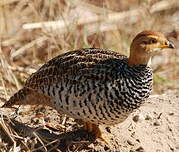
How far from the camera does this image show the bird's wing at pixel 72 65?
4.54 m

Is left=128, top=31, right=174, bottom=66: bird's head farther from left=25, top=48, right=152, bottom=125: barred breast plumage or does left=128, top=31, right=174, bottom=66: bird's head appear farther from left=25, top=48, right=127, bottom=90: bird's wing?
left=25, top=48, right=127, bottom=90: bird's wing

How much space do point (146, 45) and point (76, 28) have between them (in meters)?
3.05

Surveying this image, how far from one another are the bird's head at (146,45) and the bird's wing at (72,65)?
224mm

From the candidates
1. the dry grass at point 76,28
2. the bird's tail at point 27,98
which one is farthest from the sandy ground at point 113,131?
the dry grass at point 76,28

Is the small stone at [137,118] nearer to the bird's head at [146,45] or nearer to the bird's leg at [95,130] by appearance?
the bird's leg at [95,130]

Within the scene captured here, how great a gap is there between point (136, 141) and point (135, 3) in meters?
4.33

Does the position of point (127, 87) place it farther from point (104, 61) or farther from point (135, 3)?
point (135, 3)

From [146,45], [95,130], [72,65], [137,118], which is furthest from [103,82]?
[137,118]

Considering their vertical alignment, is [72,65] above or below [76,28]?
above

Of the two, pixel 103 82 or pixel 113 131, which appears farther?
pixel 113 131

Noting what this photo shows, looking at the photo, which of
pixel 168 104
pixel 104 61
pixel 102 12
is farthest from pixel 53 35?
pixel 104 61

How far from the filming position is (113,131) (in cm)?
512

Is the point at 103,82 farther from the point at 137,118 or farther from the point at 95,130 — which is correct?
the point at 137,118

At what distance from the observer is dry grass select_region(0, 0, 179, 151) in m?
6.93
